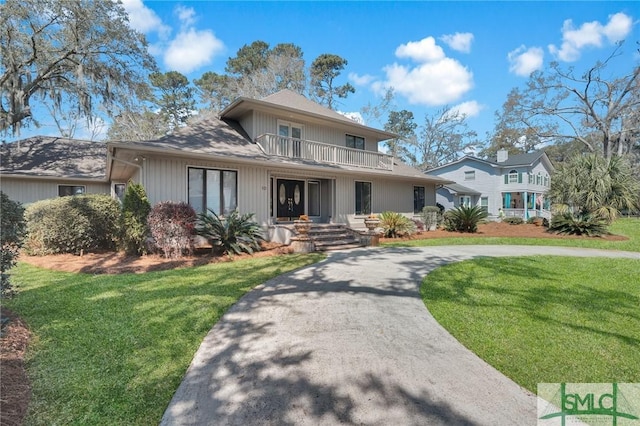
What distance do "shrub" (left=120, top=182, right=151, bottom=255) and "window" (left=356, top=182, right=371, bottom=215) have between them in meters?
9.21

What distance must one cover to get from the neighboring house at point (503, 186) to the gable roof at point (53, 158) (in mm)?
26570

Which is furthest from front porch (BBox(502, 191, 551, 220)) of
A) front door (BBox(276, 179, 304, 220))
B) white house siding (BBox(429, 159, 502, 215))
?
front door (BBox(276, 179, 304, 220))

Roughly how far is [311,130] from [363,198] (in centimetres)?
412

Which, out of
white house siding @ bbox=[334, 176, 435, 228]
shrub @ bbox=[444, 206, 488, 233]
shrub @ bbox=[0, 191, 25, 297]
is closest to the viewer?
shrub @ bbox=[0, 191, 25, 297]

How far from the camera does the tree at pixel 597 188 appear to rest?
12.9m

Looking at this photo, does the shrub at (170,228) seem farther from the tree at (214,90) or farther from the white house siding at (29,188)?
the tree at (214,90)

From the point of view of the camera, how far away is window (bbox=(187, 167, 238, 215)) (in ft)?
32.4

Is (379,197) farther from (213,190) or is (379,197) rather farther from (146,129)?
(146,129)

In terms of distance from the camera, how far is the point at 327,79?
31.2 metres

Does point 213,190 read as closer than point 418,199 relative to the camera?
Yes

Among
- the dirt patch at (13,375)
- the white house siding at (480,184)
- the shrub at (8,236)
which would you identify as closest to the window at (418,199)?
the white house siding at (480,184)

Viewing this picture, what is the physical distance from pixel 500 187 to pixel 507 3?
22402 millimetres

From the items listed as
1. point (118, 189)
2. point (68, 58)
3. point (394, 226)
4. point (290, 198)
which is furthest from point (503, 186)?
point (68, 58)

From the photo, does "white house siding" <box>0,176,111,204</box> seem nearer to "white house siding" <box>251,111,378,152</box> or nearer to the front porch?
"white house siding" <box>251,111,378,152</box>
